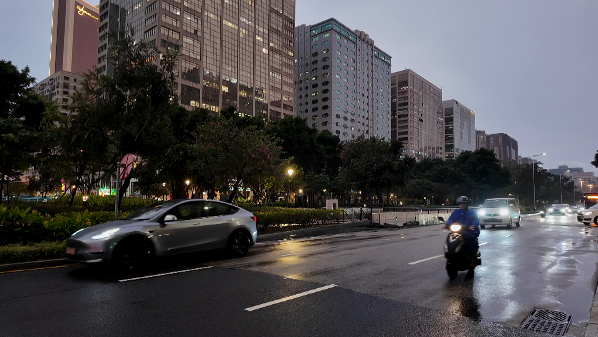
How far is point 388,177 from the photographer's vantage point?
4206 centimetres

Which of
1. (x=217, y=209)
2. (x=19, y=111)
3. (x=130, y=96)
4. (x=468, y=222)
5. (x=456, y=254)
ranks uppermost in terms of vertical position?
(x=19, y=111)

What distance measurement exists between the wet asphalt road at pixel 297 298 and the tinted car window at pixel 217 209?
4.02 feet

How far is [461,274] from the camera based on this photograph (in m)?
8.41

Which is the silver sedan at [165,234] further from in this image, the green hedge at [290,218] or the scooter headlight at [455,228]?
the green hedge at [290,218]

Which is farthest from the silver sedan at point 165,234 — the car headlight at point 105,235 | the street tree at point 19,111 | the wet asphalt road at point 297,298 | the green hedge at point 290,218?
the street tree at point 19,111

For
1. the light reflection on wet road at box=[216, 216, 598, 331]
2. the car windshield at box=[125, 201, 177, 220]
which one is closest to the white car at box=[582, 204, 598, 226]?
the light reflection on wet road at box=[216, 216, 598, 331]

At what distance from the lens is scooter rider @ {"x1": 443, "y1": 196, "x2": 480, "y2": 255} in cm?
787

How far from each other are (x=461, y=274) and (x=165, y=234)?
666 centimetres

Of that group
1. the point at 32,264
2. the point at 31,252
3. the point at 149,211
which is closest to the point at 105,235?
the point at 149,211

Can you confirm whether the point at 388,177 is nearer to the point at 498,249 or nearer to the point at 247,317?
the point at 498,249

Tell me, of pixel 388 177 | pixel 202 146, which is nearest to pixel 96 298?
pixel 202 146

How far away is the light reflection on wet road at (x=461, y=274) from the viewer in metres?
6.00

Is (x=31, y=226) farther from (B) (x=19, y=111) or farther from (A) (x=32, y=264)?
(B) (x=19, y=111)

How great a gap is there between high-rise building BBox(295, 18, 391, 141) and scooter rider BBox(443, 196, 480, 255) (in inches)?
5444
